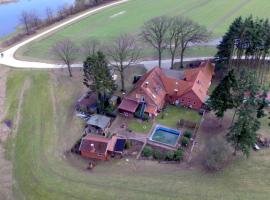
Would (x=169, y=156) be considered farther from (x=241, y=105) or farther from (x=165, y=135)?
(x=241, y=105)

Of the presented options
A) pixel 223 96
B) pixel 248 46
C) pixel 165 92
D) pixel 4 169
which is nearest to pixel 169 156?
pixel 223 96

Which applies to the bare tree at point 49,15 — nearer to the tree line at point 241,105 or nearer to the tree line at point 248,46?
the tree line at point 248,46

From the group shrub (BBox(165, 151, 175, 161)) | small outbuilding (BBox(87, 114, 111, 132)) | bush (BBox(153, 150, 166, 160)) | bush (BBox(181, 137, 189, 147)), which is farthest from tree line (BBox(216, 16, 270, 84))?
small outbuilding (BBox(87, 114, 111, 132))

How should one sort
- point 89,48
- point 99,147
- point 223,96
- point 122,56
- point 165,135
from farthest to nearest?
1. point 89,48
2. point 122,56
3. point 165,135
4. point 223,96
5. point 99,147

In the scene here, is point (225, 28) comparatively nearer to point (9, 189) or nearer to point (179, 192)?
point (179, 192)

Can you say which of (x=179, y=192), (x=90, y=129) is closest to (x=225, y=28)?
(x=90, y=129)

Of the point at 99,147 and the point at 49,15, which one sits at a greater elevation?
the point at 49,15

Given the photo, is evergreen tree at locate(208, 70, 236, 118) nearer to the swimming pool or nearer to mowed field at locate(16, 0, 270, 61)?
the swimming pool

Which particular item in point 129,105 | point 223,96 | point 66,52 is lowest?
point 129,105
